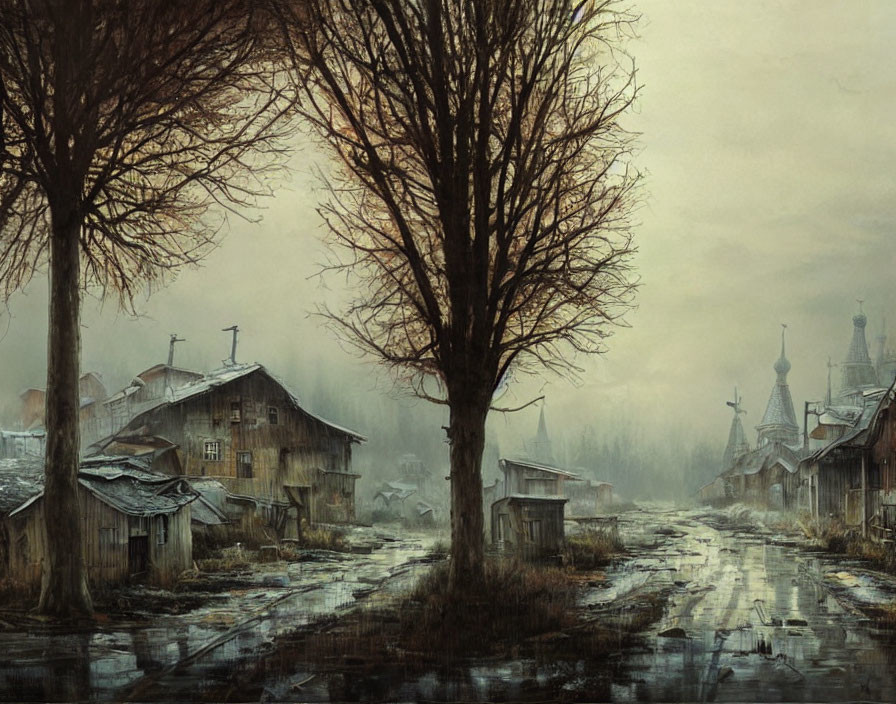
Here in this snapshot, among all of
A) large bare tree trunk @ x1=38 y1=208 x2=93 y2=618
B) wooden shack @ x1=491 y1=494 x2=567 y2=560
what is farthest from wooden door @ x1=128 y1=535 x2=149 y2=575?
wooden shack @ x1=491 y1=494 x2=567 y2=560

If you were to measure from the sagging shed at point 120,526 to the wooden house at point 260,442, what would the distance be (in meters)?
0.23

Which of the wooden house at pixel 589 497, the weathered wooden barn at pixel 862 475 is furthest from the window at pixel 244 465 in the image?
the weathered wooden barn at pixel 862 475

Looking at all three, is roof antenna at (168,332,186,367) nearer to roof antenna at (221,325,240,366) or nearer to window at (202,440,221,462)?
roof antenna at (221,325,240,366)

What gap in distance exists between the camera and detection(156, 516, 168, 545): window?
5641mm

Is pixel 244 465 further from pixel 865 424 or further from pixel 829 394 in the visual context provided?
pixel 865 424

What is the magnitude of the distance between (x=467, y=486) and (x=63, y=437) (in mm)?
2667

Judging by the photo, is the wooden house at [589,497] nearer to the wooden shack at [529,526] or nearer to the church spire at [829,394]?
the wooden shack at [529,526]

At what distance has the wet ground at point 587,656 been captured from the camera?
5250mm

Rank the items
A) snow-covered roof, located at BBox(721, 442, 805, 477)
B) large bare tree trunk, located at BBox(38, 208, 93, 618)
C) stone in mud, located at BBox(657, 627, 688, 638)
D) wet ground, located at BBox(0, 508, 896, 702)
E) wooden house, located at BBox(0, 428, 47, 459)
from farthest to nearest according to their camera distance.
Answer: snow-covered roof, located at BBox(721, 442, 805, 477), wooden house, located at BBox(0, 428, 47, 459), large bare tree trunk, located at BBox(38, 208, 93, 618), stone in mud, located at BBox(657, 627, 688, 638), wet ground, located at BBox(0, 508, 896, 702)

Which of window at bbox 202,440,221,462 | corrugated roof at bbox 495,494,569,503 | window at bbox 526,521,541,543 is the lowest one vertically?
window at bbox 526,521,541,543

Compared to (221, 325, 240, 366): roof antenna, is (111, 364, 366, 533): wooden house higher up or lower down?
lower down

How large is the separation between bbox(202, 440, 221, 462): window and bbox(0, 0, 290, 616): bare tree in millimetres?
832

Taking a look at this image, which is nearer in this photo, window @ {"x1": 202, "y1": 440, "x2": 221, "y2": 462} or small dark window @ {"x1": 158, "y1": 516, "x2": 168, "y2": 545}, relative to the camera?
small dark window @ {"x1": 158, "y1": 516, "x2": 168, "y2": 545}

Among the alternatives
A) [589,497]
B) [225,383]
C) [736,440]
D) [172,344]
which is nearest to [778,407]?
[736,440]
